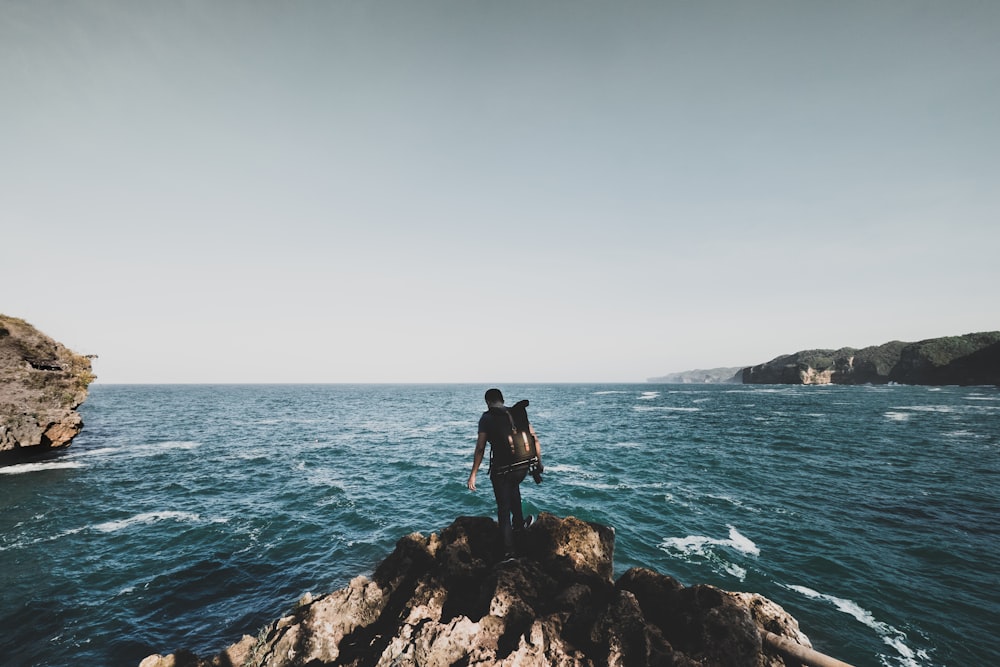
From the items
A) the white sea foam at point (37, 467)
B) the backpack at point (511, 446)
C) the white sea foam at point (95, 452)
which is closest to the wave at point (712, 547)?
the backpack at point (511, 446)

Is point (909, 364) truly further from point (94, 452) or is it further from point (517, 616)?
point (94, 452)

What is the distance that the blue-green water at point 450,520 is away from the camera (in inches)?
429

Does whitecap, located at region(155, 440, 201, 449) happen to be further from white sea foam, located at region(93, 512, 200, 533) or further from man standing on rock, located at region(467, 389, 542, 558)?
man standing on rock, located at region(467, 389, 542, 558)

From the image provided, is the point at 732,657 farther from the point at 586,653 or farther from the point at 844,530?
the point at 844,530

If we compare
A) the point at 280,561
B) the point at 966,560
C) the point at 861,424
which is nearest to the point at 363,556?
the point at 280,561

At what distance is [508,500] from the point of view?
26.4 feet

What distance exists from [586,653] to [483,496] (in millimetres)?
15943

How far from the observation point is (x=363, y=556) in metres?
14.8

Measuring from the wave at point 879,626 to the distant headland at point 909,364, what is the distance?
6720 inches

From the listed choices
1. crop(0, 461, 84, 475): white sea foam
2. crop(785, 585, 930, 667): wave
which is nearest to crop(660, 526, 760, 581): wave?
crop(785, 585, 930, 667): wave

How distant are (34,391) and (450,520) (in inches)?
1364

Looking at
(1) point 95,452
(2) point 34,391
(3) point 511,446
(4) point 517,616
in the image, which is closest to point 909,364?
(3) point 511,446

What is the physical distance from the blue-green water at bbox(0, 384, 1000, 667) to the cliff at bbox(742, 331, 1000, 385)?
429ft

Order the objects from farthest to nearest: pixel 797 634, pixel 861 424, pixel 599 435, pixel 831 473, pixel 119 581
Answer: pixel 861 424, pixel 599 435, pixel 831 473, pixel 119 581, pixel 797 634
